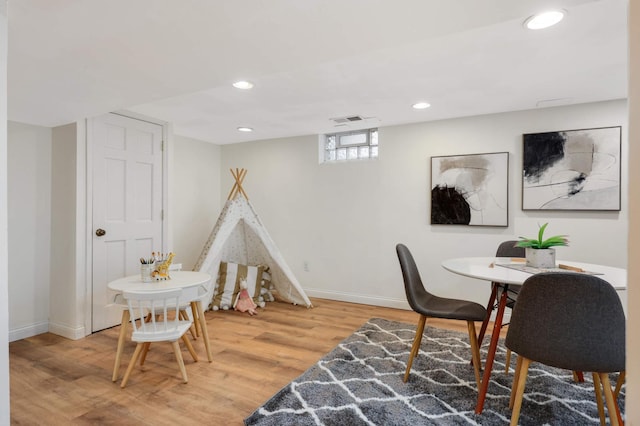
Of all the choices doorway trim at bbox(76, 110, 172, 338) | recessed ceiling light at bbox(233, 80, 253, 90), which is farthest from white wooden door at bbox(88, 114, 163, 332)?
recessed ceiling light at bbox(233, 80, 253, 90)

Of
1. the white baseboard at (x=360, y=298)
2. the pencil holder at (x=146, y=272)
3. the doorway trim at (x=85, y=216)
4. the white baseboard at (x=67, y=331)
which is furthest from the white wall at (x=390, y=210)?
the white baseboard at (x=67, y=331)

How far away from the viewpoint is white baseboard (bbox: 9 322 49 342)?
294 cm

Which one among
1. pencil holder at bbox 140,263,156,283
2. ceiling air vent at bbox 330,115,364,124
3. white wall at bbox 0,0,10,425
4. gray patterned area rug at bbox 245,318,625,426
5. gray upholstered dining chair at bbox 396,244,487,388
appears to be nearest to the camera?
white wall at bbox 0,0,10,425

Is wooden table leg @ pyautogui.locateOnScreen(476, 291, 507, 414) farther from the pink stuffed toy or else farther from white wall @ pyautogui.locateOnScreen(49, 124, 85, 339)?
white wall @ pyautogui.locateOnScreen(49, 124, 85, 339)

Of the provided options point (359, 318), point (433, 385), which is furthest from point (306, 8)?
point (359, 318)

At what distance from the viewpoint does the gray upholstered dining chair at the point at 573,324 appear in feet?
4.52

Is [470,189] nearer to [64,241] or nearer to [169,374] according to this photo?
[169,374]

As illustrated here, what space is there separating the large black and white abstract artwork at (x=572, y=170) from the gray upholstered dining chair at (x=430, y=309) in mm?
1619

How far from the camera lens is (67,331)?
9.94 ft

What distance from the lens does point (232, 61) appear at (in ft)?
5.99

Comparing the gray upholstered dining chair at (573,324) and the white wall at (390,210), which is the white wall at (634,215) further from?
the white wall at (390,210)

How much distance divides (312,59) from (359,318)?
2643 mm

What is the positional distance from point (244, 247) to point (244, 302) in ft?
2.54

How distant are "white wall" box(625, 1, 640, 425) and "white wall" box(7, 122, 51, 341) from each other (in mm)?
3831
